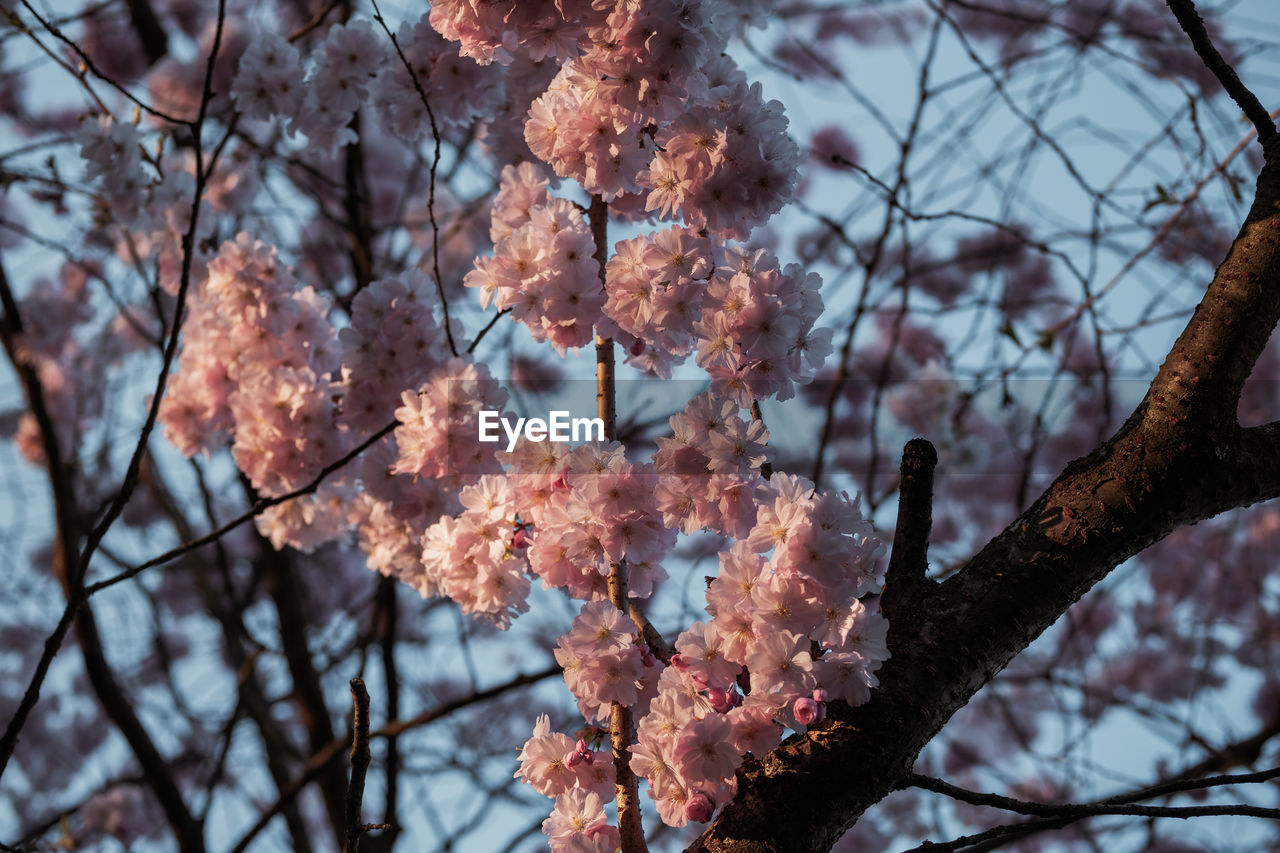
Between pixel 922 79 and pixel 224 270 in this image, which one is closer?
pixel 224 270

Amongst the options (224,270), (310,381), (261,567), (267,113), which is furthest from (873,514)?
(261,567)

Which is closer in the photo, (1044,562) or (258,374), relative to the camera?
(1044,562)

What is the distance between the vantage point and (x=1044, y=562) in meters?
1.30

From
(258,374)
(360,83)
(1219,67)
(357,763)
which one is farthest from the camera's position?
(360,83)

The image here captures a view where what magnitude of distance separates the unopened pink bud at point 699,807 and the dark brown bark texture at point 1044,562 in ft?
0.07

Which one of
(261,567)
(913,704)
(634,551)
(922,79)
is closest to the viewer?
(913,704)

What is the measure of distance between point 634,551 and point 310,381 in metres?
1.12

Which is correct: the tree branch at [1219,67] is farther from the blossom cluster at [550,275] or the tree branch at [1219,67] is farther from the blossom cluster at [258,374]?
the blossom cluster at [258,374]

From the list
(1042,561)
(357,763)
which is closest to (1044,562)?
(1042,561)

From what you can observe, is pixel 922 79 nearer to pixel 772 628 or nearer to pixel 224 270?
pixel 224 270

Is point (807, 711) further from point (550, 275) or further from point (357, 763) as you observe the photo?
point (550, 275)

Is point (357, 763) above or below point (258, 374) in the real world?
below

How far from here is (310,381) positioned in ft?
7.50

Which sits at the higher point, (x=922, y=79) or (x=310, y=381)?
(x=922, y=79)
